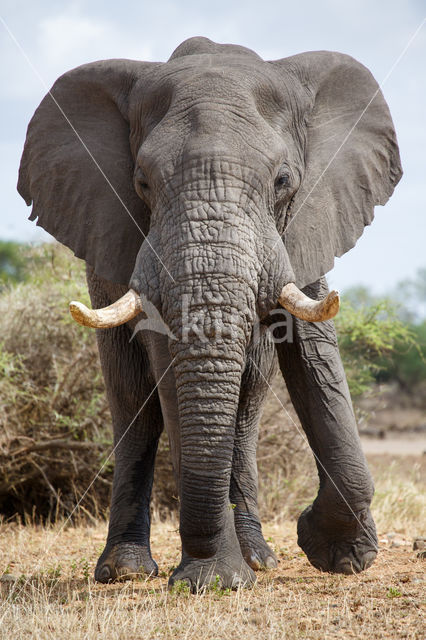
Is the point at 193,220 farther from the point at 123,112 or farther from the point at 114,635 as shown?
the point at 114,635

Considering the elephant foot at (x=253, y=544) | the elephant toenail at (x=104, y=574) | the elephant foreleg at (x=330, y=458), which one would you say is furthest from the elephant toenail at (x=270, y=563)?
the elephant toenail at (x=104, y=574)

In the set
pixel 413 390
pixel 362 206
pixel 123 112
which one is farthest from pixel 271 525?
pixel 413 390

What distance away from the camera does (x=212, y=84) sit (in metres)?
4.63

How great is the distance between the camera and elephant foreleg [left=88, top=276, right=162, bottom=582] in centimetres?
559

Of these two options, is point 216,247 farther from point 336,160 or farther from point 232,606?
point 232,606

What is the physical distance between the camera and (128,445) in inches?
231

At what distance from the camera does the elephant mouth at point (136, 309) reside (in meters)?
4.07

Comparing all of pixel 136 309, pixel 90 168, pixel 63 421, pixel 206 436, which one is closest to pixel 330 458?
pixel 206 436

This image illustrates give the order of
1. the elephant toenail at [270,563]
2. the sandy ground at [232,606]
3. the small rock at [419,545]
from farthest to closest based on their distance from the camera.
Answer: the small rock at [419,545] < the elephant toenail at [270,563] < the sandy ground at [232,606]

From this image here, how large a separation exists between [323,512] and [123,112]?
260cm

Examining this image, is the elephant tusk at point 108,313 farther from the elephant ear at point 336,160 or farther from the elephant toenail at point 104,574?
the elephant toenail at point 104,574

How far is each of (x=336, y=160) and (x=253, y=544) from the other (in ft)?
8.11

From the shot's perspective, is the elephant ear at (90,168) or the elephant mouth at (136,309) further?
the elephant ear at (90,168)

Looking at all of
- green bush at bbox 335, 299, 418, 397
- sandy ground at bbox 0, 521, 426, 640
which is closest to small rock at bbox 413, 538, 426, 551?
sandy ground at bbox 0, 521, 426, 640
